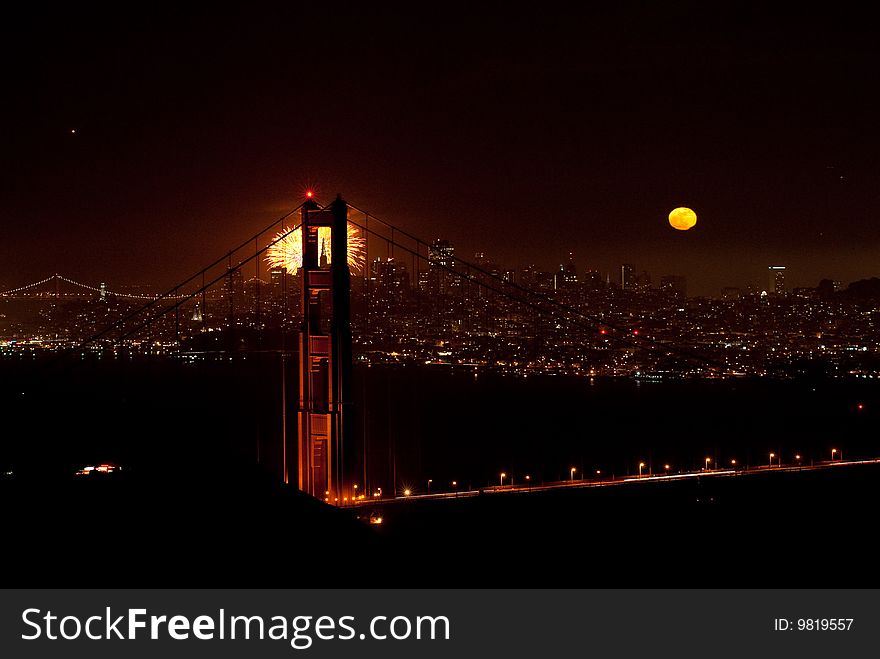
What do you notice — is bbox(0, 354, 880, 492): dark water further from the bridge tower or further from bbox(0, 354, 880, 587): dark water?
the bridge tower

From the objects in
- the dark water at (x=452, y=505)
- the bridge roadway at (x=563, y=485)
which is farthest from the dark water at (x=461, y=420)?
the bridge roadway at (x=563, y=485)

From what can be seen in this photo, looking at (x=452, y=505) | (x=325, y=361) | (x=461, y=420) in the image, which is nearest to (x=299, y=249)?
(x=325, y=361)

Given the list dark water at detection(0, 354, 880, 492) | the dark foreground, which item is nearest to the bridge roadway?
the dark foreground

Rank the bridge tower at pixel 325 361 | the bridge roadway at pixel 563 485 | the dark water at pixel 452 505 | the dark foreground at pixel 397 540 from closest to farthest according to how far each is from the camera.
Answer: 1. the dark foreground at pixel 397 540
2. the dark water at pixel 452 505
3. the bridge tower at pixel 325 361
4. the bridge roadway at pixel 563 485

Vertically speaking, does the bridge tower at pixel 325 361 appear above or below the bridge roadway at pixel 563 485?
above

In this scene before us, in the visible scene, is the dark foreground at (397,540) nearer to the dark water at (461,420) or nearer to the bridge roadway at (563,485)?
the bridge roadway at (563,485)
